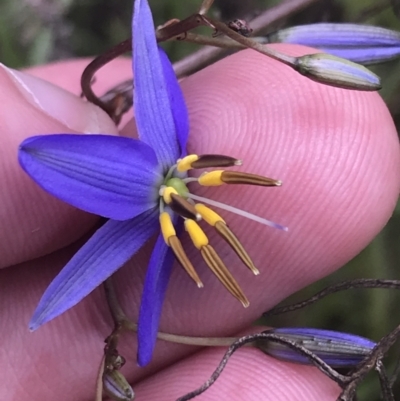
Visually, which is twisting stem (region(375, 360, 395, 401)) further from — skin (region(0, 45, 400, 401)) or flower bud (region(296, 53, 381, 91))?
flower bud (region(296, 53, 381, 91))

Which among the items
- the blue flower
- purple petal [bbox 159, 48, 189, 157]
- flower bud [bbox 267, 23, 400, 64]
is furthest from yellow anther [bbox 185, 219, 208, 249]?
flower bud [bbox 267, 23, 400, 64]

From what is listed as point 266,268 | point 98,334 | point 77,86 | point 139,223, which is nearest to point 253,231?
point 266,268

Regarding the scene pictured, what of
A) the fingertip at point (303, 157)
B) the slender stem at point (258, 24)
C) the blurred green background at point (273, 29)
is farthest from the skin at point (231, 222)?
the blurred green background at point (273, 29)

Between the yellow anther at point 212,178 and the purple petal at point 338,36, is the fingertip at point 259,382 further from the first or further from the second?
the purple petal at point 338,36

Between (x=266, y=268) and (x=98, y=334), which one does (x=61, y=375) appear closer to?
(x=98, y=334)

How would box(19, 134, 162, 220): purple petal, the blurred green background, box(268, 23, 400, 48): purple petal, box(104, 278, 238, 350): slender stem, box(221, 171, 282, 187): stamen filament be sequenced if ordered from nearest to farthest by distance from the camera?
box(19, 134, 162, 220): purple petal → box(221, 171, 282, 187): stamen filament → box(104, 278, 238, 350): slender stem → box(268, 23, 400, 48): purple petal → the blurred green background

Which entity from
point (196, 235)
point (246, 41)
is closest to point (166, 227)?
point (196, 235)

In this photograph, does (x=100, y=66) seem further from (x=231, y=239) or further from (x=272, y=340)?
(x=272, y=340)
